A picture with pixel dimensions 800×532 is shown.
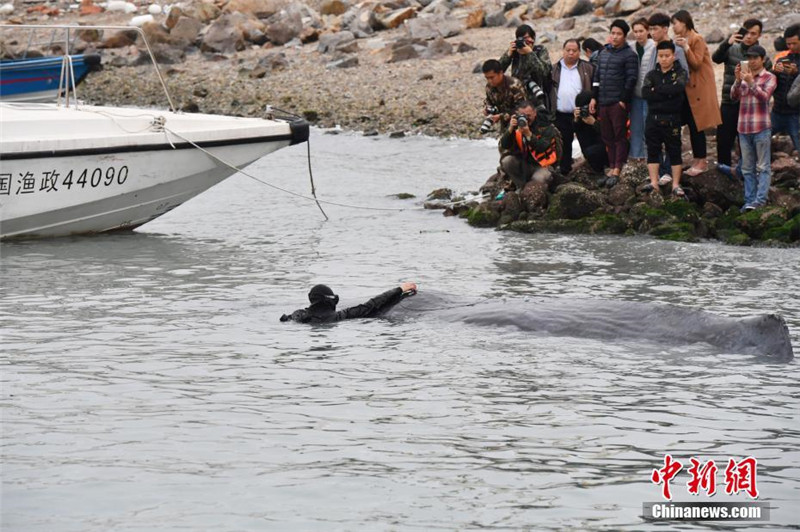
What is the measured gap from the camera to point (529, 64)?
16.0 meters

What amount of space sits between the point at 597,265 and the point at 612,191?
2.45m

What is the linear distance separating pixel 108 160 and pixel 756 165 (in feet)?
26.4

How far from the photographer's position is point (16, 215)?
615 inches

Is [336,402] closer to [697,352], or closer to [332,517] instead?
[332,517]

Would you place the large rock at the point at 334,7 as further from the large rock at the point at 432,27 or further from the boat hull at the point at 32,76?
the boat hull at the point at 32,76

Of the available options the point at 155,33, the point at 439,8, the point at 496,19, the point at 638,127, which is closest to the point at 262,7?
the point at 155,33

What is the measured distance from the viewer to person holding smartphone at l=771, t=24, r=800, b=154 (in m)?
14.5

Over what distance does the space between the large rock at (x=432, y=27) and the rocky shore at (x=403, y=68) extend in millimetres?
47

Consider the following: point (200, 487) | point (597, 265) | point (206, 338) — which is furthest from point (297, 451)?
point (597, 265)

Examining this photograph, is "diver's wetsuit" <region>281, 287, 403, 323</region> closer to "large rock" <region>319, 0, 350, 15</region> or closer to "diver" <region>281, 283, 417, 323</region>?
"diver" <region>281, 283, 417, 323</region>

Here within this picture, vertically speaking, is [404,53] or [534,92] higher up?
[404,53]

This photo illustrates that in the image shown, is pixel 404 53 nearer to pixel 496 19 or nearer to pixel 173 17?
pixel 496 19

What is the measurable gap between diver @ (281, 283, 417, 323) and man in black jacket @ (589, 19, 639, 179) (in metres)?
5.33

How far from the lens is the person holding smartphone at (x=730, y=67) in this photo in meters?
14.6
